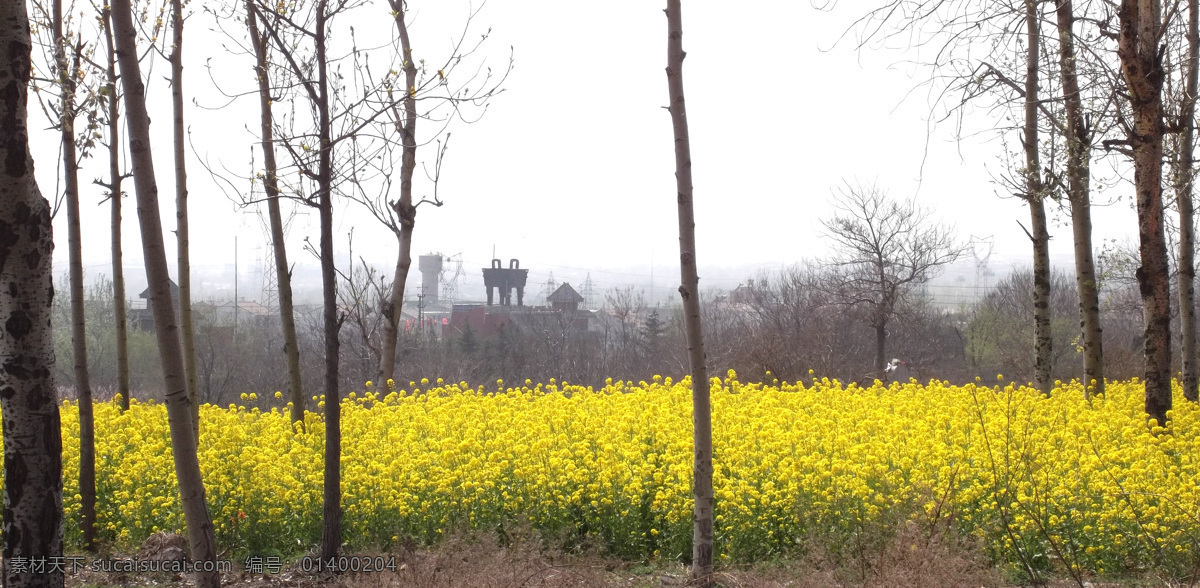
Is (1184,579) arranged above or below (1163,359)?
below

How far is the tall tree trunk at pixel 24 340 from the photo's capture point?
11.8 ft

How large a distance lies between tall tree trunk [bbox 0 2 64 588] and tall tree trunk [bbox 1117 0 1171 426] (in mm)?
7954

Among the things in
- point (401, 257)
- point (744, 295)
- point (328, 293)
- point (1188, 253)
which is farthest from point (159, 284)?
point (744, 295)

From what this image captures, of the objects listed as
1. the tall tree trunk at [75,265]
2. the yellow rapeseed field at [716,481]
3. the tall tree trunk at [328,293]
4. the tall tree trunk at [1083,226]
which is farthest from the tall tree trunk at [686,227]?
the tall tree trunk at [1083,226]

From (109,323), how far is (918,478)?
39014 millimetres

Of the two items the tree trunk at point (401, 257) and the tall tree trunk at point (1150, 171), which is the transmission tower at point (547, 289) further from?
the tall tree trunk at point (1150, 171)

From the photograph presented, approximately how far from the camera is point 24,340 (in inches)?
143

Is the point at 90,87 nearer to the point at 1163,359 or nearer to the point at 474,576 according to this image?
the point at 474,576

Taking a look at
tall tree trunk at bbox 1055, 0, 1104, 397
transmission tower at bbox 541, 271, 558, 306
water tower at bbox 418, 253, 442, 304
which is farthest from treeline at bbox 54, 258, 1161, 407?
tall tree trunk at bbox 1055, 0, 1104, 397

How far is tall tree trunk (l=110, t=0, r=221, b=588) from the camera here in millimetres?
3723

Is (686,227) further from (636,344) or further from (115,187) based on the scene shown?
(636,344)

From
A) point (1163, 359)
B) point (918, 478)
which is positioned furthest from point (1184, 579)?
point (1163, 359)

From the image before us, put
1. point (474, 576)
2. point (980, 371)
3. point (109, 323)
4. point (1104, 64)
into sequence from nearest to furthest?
point (474, 576)
point (1104, 64)
point (980, 371)
point (109, 323)

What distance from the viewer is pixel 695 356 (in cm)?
445
